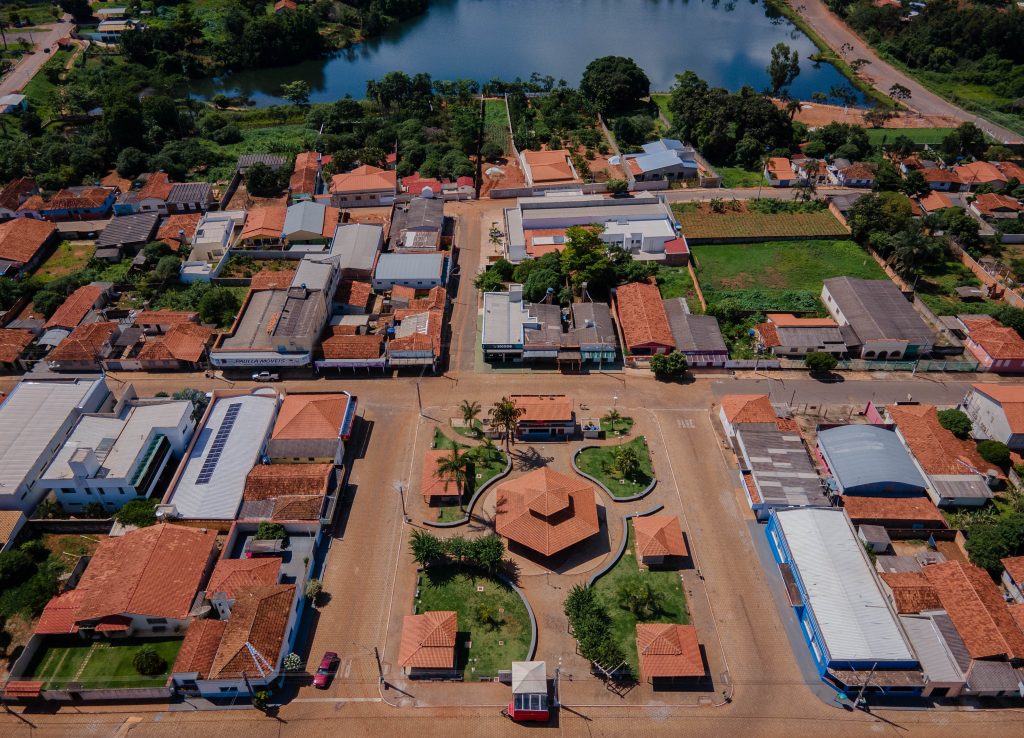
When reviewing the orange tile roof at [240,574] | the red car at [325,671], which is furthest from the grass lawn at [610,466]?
the orange tile roof at [240,574]

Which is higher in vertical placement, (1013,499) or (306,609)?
(1013,499)

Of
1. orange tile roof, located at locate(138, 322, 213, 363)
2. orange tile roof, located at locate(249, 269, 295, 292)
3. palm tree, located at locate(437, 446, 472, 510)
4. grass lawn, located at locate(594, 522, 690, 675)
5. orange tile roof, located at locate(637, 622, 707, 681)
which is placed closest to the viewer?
orange tile roof, located at locate(637, 622, 707, 681)

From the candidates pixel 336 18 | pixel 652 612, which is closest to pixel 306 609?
pixel 652 612

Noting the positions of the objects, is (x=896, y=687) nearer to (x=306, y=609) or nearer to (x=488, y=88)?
(x=306, y=609)

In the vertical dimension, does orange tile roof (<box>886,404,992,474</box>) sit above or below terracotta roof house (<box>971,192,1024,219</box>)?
below

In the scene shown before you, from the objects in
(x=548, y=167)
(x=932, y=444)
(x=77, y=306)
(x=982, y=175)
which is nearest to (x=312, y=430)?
(x=77, y=306)

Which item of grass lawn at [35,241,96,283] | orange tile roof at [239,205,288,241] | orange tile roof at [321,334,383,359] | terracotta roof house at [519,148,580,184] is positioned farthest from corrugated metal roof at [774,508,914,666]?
grass lawn at [35,241,96,283]

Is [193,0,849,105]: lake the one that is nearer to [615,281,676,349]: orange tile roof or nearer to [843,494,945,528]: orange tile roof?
[615,281,676,349]: orange tile roof
